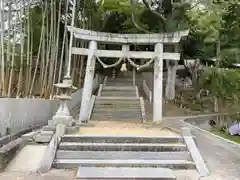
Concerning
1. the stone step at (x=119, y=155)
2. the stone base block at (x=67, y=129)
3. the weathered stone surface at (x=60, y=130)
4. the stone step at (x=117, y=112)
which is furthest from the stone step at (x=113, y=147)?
the stone step at (x=117, y=112)

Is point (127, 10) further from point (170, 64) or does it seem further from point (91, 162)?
point (91, 162)

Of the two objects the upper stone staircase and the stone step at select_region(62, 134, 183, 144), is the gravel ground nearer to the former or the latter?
the stone step at select_region(62, 134, 183, 144)

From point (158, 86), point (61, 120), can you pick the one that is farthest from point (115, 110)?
point (61, 120)

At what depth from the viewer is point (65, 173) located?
17.6 feet

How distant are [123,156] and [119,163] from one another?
34 cm

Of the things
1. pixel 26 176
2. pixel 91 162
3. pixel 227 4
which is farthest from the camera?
pixel 227 4

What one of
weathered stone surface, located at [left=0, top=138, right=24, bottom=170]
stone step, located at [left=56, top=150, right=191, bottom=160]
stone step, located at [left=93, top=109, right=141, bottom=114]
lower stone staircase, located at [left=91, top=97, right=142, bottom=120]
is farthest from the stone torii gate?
weathered stone surface, located at [left=0, top=138, right=24, bottom=170]

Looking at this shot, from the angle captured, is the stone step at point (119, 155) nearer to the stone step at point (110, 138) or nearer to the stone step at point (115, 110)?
the stone step at point (110, 138)

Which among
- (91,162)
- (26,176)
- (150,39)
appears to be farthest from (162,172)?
(150,39)

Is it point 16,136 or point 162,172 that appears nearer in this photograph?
point 162,172

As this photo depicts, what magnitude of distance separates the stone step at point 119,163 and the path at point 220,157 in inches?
20.9

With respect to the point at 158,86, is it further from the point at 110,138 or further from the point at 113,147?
the point at 113,147

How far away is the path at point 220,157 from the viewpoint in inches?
217

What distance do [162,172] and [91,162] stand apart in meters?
1.40
